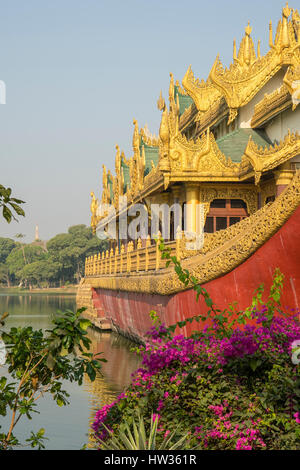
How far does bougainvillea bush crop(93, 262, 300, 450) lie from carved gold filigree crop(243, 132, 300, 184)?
7.49 m

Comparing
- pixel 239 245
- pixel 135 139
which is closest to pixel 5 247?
pixel 135 139

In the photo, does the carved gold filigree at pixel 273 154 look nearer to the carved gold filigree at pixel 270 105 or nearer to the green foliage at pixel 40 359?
the carved gold filigree at pixel 270 105

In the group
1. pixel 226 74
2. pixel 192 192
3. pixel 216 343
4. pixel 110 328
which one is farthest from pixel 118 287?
pixel 216 343

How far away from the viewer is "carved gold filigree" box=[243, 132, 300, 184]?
45.8 ft

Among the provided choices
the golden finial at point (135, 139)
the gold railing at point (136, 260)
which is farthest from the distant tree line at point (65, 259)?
the golden finial at point (135, 139)

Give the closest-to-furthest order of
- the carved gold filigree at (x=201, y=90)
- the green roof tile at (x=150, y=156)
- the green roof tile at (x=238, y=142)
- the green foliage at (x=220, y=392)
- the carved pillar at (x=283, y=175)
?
the green foliage at (x=220, y=392) < the carved pillar at (x=283, y=175) < the green roof tile at (x=238, y=142) < the carved gold filigree at (x=201, y=90) < the green roof tile at (x=150, y=156)

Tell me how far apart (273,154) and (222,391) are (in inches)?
352

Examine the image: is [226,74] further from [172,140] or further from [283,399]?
[283,399]

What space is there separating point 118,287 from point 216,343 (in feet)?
50.1

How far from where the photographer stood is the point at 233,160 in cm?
1694

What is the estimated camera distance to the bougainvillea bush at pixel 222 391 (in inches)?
214

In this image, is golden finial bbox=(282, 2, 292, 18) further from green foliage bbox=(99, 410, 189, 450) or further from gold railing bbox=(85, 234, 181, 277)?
green foliage bbox=(99, 410, 189, 450)

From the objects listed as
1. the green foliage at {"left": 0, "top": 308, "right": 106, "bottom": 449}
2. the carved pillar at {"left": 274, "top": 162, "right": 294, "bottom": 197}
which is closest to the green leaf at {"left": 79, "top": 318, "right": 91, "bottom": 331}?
the green foliage at {"left": 0, "top": 308, "right": 106, "bottom": 449}

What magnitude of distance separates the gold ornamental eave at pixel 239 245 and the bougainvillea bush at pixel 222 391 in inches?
92.1
